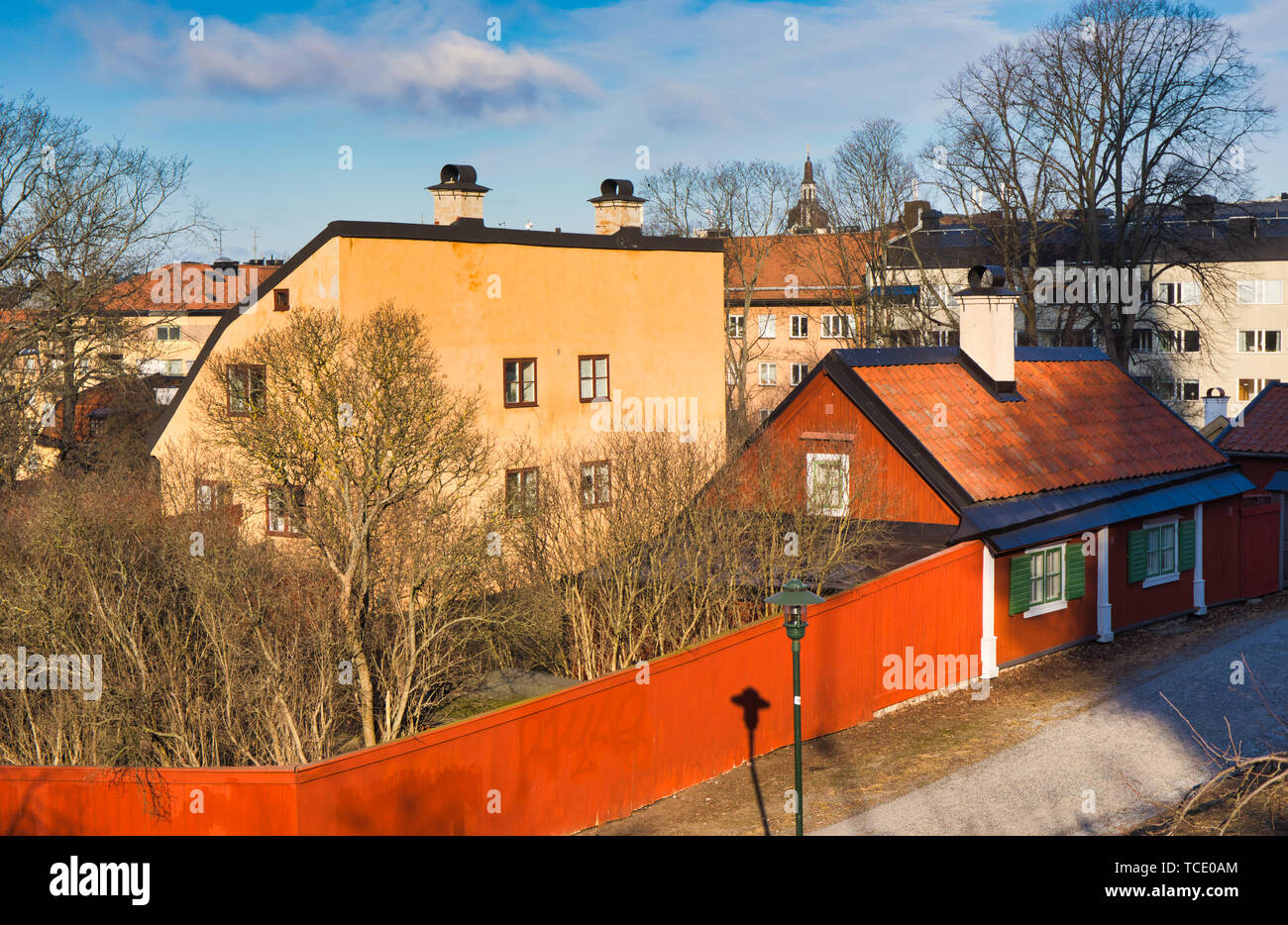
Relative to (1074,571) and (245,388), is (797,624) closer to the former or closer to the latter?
(245,388)

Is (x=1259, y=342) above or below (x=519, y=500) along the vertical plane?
above

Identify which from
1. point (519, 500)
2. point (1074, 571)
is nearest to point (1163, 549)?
point (1074, 571)

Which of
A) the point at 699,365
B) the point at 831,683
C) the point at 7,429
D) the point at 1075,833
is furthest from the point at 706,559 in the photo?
the point at 7,429

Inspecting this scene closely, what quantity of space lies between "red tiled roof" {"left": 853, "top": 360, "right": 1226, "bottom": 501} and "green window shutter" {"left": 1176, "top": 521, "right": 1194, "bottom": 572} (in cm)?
112

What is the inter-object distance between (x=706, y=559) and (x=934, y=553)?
3.68 metres

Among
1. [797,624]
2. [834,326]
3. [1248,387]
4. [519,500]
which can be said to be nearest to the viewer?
[797,624]

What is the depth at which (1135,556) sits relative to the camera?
22469 mm

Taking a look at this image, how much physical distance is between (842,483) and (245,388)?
888 centimetres

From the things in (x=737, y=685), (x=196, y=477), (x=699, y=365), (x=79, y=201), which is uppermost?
(x=79, y=201)

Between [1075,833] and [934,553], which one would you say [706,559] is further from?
[1075,833]

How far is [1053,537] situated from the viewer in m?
20.4

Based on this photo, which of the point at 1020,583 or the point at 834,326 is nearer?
the point at 1020,583

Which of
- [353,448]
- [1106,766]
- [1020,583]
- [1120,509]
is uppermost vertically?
[353,448]

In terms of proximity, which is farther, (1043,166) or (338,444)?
(1043,166)
